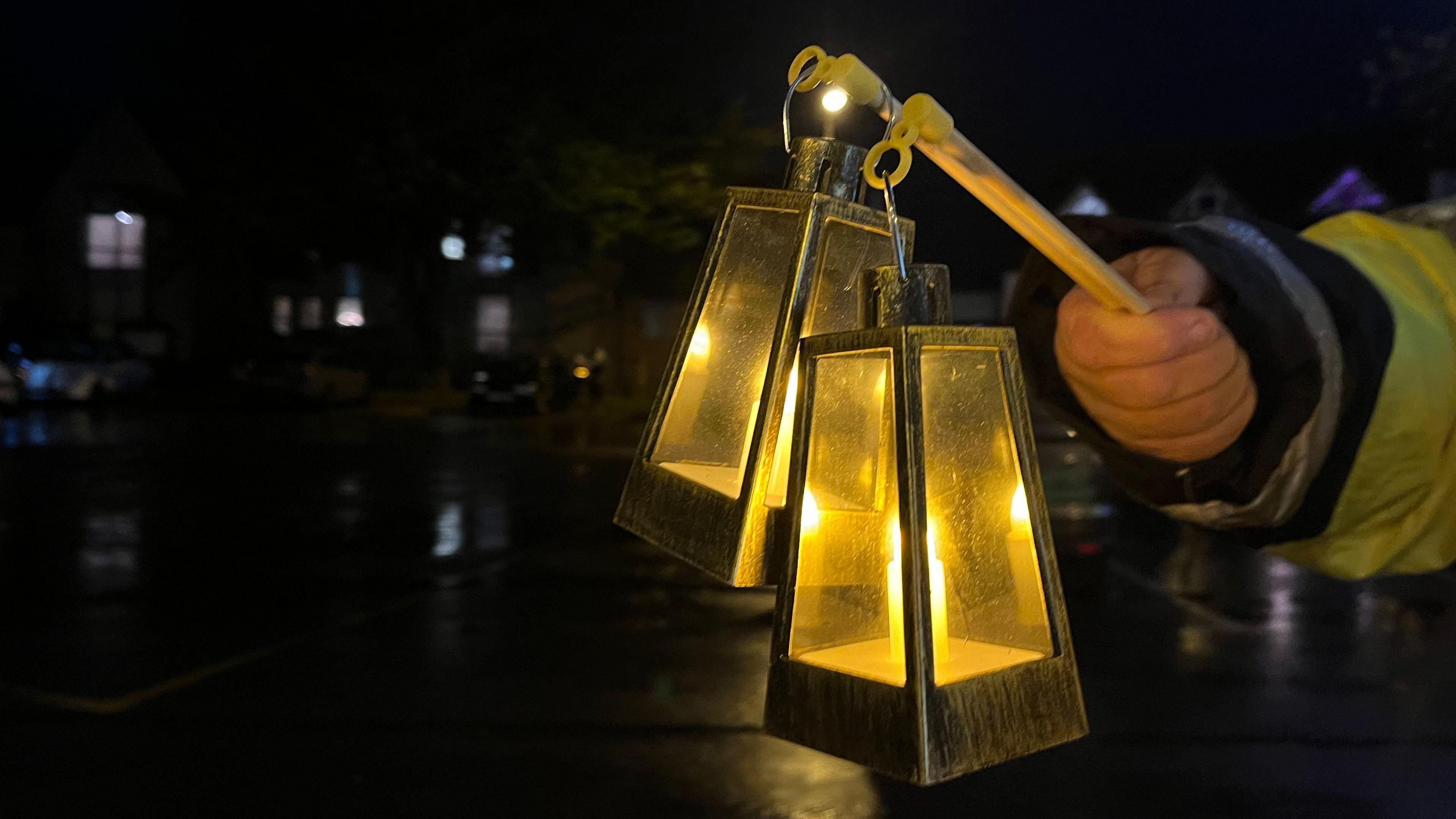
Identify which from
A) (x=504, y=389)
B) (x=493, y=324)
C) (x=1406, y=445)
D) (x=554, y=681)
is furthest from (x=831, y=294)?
→ (x=493, y=324)

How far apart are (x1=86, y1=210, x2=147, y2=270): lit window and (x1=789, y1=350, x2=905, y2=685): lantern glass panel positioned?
4336cm

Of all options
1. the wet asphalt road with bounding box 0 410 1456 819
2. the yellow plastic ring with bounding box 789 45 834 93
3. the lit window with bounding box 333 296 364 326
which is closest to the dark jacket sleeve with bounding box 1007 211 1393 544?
the yellow plastic ring with bounding box 789 45 834 93

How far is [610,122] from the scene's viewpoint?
2459cm

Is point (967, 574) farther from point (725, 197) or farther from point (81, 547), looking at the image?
point (81, 547)

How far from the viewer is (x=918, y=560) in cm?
95

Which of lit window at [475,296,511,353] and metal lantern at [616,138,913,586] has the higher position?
lit window at [475,296,511,353]

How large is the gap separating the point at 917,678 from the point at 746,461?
10.0 inches

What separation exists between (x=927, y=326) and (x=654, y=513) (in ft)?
1.09

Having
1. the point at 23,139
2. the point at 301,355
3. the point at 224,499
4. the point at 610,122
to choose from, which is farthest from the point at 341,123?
the point at 23,139

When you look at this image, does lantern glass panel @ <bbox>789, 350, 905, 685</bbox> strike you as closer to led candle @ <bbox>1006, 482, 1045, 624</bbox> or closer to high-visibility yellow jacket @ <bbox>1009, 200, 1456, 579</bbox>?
led candle @ <bbox>1006, 482, 1045, 624</bbox>

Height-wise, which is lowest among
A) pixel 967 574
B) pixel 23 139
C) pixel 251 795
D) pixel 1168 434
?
pixel 251 795

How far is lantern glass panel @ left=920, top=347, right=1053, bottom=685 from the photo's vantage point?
1022 millimetres

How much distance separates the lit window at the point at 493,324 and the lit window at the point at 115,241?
11.1 meters

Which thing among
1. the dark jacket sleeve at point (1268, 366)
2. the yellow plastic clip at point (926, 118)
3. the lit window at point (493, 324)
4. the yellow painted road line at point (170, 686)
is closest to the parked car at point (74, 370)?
the lit window at point (493, 324)
